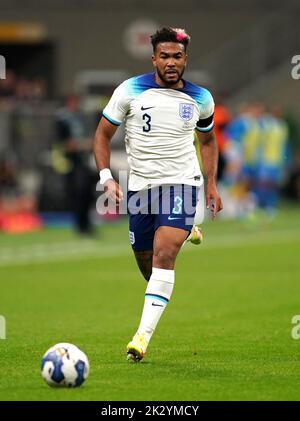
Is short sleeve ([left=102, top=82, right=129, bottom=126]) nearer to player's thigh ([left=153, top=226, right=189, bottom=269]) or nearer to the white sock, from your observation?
player's thigh ([left=153, top=226, right=189, bottom=269])

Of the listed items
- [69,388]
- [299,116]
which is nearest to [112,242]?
[69,388]

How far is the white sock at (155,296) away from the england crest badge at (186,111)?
1236 mm

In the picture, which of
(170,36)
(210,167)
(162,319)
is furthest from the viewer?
(162,319)

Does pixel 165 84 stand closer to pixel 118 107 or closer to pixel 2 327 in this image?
pixel 118 107

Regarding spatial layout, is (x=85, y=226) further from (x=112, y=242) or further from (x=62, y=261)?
(x=62, y=261)

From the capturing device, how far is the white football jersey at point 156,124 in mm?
10156

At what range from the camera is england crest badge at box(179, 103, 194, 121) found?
10195 millimetres

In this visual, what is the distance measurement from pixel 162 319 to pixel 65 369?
488 centimetres

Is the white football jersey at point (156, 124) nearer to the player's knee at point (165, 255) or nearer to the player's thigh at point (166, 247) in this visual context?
the player's thigh at point (166, 247)

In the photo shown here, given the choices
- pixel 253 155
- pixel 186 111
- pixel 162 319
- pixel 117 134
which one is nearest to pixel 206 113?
pixel 186 111

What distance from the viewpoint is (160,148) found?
33.4ft

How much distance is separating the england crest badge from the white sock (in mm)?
1236

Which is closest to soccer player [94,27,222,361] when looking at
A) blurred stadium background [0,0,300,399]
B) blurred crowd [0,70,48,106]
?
blurred stadium background [0,0,300,399]

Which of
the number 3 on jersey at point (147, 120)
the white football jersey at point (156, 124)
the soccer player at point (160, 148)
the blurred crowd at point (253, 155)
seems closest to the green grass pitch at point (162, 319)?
the soccer player at point (160, 148)
